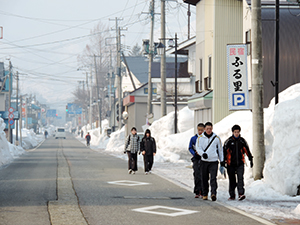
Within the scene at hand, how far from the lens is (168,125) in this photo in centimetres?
3838

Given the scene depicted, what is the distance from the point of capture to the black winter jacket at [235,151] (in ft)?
40.2

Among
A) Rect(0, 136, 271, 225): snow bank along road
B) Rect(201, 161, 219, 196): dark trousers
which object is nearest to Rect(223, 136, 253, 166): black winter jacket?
Rect(201, 161, 219, 196): dark trousers

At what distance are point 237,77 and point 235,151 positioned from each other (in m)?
7.11

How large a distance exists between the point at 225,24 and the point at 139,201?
651 inches

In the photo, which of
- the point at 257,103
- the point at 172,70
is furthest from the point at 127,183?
the point at 172,70

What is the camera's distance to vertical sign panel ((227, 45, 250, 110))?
18.5 meters

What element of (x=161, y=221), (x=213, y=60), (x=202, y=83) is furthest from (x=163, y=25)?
(x=161, y=221)

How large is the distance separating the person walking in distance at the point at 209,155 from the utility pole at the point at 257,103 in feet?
9.76

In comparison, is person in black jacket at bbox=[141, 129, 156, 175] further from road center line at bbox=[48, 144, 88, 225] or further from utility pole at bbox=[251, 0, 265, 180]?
utility pole at bbox=[251, 0, 265, 180]

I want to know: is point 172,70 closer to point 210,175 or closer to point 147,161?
point 147,161

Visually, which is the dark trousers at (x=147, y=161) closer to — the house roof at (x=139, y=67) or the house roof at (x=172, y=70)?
the house roof at (x=172, y=70)

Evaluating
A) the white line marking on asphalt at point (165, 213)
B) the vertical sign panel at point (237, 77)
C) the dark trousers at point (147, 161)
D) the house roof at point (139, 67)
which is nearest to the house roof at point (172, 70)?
the house roof at point (139, 67)

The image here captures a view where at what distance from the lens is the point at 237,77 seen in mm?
18953

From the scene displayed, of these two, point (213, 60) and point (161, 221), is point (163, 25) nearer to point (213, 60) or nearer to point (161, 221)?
point (213, 60)
